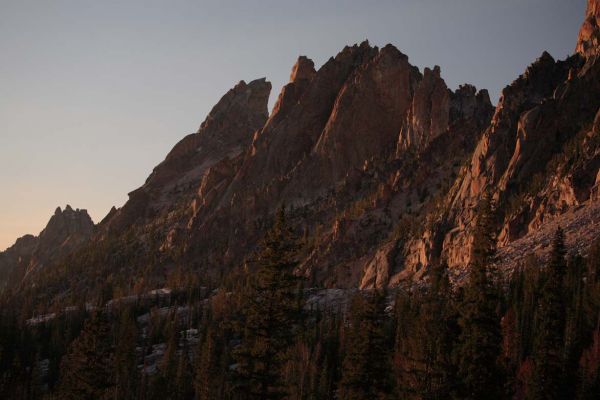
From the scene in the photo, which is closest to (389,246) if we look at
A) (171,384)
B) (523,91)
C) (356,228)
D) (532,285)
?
(356,228)

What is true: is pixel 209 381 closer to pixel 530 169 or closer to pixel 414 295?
pixel 414 295

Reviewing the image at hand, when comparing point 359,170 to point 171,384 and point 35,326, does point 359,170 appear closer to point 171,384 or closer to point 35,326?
point 35,326

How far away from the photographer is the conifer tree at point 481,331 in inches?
1417

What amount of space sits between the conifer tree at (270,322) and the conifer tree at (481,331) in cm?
1108

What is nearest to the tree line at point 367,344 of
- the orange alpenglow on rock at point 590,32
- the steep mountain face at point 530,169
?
the steep mountain face at point 530,169

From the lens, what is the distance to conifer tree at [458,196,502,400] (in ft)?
118

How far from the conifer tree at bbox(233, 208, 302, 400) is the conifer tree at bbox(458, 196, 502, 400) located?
11075 millimetres

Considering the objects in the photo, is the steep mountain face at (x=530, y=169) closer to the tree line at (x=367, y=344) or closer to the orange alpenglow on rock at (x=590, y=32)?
the orange alpenglow on rock at (x=590, y=32)

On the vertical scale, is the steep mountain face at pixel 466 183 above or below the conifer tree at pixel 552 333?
above

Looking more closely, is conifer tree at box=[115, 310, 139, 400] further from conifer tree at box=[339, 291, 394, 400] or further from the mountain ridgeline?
conifer tree at box=[339, 291, 394, 400]

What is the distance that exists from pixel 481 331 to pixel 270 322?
1297 cm

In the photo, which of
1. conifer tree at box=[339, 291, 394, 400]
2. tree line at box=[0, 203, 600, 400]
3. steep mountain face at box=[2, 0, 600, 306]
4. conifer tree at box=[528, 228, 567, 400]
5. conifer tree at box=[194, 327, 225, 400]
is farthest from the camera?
steep mountain face at box=[2, 0, 600, 306]

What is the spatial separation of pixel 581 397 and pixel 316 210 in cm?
13914

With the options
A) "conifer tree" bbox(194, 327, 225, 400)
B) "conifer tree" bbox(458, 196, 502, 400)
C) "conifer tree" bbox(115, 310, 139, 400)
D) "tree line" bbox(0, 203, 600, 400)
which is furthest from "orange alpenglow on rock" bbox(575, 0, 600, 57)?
"conifer tree" bbox(458, 196, 502, 400)
